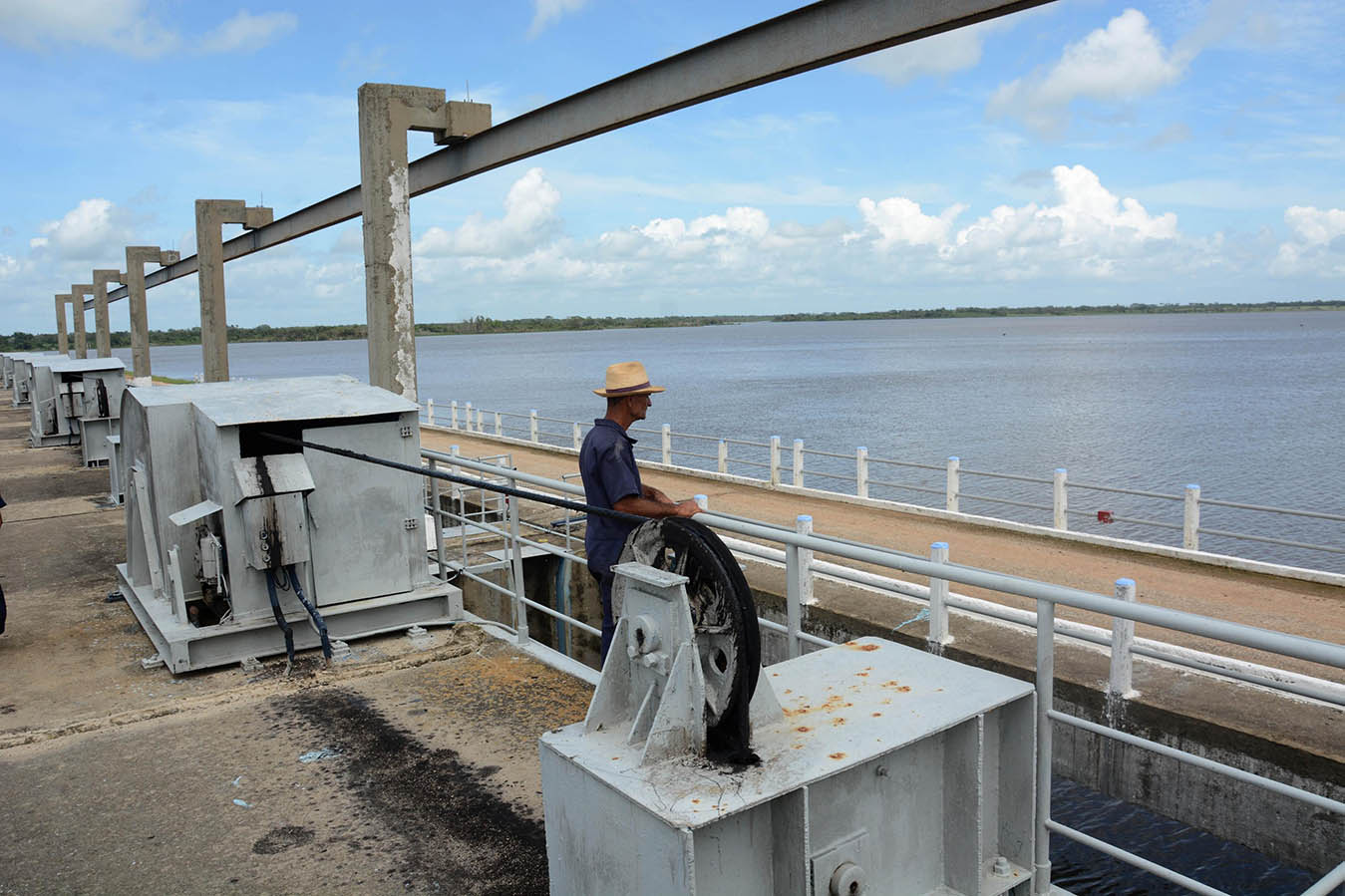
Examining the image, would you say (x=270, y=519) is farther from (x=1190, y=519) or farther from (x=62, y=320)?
(x=62, y=320)

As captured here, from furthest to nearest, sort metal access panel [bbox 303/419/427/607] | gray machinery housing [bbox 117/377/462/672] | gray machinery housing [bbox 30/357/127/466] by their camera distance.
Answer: gray machinery housing [bbox 30/357/127/466] → metal access panel [bbox 303/419/427/607] → gray machinery housing [bbox 117/377/462/672]

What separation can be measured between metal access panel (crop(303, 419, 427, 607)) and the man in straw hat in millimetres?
2718

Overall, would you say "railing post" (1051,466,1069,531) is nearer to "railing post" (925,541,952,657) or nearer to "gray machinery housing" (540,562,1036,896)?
"railing post" (925,541,952,657)

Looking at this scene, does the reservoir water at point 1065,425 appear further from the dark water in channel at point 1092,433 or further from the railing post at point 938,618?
the railing post at point 938,618

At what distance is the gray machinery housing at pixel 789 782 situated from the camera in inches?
107

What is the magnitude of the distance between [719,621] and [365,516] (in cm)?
483

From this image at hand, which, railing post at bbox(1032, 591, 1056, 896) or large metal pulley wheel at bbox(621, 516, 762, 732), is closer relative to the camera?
large metal pulley wheel at bbox(621, 516, 762, 732)

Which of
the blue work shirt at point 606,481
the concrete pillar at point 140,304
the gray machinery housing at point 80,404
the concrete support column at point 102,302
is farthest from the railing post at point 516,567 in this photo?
the concrete support column at point 102,302

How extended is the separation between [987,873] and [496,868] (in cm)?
197

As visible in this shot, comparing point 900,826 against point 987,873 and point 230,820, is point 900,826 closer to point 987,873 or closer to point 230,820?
point 987,873

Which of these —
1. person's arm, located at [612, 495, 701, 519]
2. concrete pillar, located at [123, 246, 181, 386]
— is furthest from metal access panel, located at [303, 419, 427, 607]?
concrete pillar, located at [123, 246, 181, 386]

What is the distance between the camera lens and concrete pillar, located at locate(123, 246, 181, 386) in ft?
104

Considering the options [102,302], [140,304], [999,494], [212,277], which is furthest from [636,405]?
[102,302]

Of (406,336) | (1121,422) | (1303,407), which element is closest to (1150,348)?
(1303,407)
